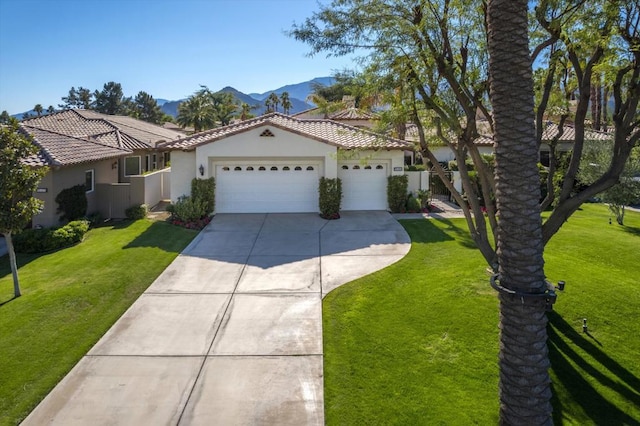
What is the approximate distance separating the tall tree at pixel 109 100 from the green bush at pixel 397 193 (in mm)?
80071

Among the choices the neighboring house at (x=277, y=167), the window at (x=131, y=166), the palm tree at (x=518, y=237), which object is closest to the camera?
the palm tree at (x=518, y=237)

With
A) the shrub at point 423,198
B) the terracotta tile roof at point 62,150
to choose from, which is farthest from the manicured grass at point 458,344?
the terracotta tile roof at point 62,150

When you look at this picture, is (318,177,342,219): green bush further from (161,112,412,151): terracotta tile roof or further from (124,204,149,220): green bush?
(124,204,149,220): green bush

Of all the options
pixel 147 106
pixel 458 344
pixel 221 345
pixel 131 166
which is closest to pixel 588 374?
pixel 458 344

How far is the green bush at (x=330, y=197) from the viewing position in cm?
1919

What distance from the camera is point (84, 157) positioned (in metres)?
17.3

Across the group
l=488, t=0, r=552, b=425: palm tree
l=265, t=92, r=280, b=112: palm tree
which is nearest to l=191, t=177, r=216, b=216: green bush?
l=488, t=0, r=552, b=425: palm tree

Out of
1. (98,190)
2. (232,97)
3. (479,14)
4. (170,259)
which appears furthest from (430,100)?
(232,97)

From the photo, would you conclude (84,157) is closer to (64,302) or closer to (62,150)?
(62,150)

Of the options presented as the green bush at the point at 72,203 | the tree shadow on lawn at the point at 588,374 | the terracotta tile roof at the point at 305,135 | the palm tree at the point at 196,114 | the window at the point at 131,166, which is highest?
the palm tree at the point at 196,114

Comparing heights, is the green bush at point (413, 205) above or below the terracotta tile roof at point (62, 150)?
below

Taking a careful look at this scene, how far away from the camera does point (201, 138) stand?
66.6 feet

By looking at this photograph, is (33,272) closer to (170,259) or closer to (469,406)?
(170,259)

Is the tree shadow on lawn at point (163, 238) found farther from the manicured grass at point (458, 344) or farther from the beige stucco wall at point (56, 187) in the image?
the manicured grass at point (458, 344)
